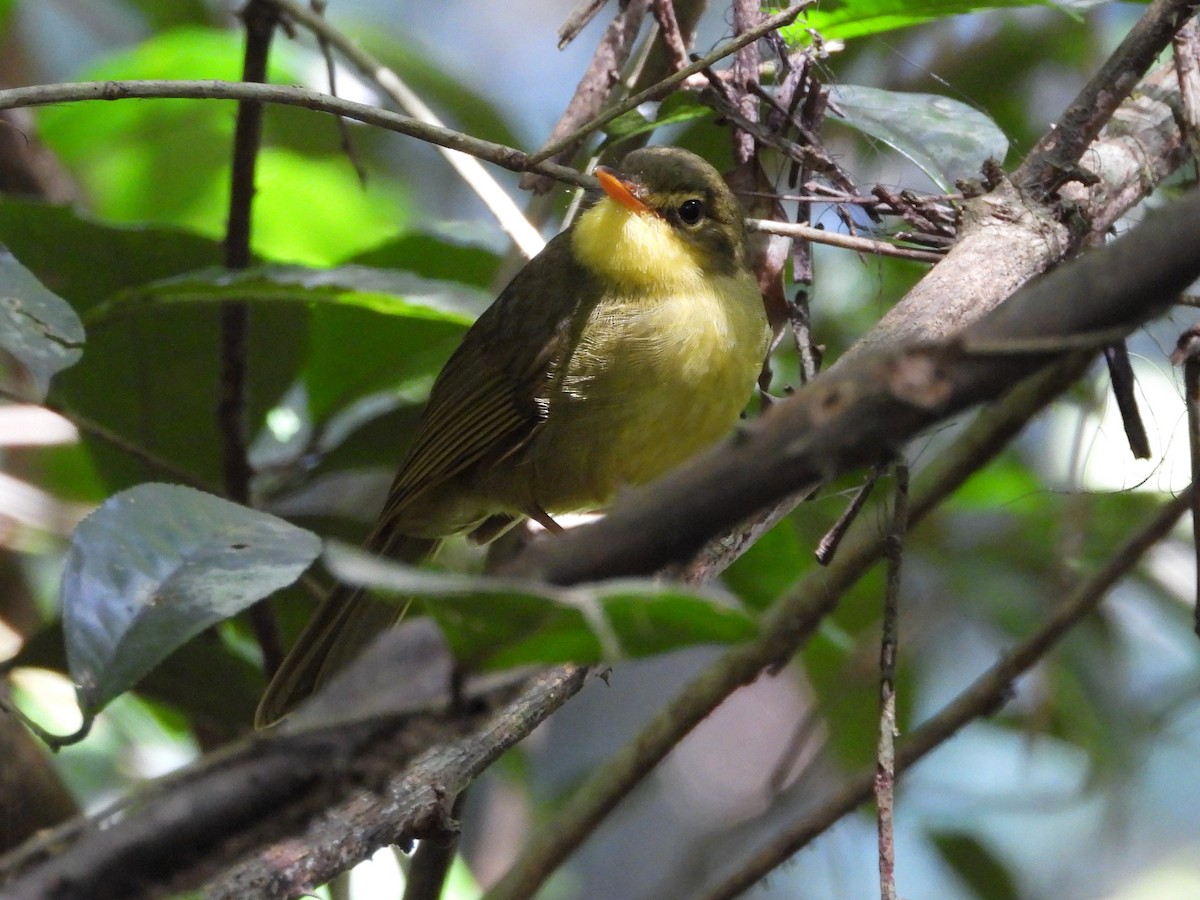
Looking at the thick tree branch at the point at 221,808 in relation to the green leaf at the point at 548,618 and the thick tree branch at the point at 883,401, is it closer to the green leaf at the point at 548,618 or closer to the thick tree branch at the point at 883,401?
the green leaf at the point at 548,618

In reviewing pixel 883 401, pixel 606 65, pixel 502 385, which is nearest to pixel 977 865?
pixel 502 385

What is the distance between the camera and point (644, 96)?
185 cm

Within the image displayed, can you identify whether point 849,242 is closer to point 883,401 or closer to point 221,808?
point 883,401

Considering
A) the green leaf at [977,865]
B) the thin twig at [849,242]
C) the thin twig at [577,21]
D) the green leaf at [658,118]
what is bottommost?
the green leaf at [977,865]

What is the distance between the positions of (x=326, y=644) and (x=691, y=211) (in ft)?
4.00

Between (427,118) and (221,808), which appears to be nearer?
(221,808)

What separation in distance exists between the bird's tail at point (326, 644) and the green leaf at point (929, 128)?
1.33 metres

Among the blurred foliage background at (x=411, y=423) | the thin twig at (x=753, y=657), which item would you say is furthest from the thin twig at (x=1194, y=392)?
the blurred foliage background at (x=411, y=423)

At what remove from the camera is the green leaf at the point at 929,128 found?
2240mm

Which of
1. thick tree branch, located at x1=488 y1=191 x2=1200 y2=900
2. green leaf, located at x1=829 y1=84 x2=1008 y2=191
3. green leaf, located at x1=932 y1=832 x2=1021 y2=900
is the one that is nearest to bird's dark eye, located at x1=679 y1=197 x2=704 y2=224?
green leaf, located at x1=829 y1=84 x2=1008 y2=191

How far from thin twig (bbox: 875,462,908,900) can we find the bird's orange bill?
3.69 ft

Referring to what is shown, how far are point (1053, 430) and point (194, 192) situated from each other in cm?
305

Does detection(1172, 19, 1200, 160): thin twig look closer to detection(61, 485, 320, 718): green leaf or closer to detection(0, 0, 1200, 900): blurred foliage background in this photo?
detection(0, 0, 1200, 900): blurred foliage background

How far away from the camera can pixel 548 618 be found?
98 centimetres
